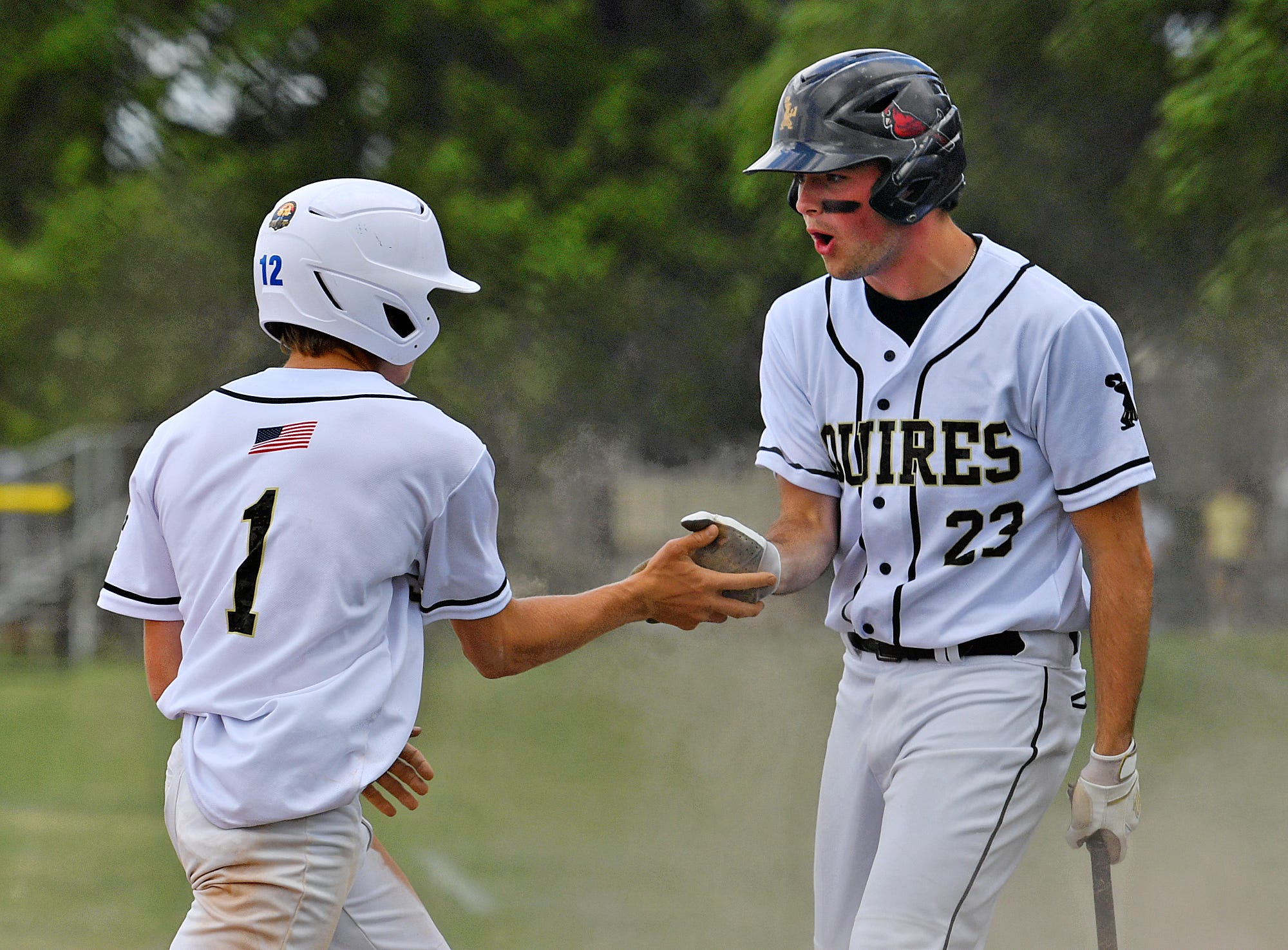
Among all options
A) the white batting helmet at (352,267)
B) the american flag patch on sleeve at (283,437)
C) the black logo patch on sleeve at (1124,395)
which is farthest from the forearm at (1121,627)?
the american flag patch on sleeve at (283,437)

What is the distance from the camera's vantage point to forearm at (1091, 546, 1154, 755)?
3.22m

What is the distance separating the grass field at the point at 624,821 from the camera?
6438 mm

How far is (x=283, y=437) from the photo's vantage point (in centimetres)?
282

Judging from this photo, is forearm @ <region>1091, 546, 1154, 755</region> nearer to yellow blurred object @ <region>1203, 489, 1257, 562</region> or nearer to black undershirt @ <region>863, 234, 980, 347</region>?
black undershirt @ <region>863, 234, 980, 347</region>

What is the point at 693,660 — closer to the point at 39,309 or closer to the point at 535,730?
the point at 535,730

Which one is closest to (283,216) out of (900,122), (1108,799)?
(900,122)

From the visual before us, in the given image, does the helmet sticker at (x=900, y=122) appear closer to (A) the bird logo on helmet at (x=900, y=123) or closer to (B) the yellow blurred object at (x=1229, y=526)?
(A) the bird logo on helmet at (x=900, y=123)

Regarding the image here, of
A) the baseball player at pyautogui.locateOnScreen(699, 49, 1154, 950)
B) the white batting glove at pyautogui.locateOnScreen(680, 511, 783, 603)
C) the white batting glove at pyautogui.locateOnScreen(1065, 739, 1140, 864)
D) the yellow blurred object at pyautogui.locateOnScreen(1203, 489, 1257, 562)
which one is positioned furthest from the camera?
the yellow blurred object at pyautogui.locateOnScreen(1203, 489, 1257, 562)

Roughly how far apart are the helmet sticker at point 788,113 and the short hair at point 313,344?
108cm

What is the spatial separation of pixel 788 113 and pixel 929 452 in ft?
2.69

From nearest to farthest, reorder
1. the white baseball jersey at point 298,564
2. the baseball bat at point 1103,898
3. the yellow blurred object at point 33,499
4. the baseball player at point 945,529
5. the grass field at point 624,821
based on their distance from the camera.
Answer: the white baseball jersey at point 298,564, the baseball player at point 945,529, the baseball bat at point 1103,898, the grass field at point 624,821, the yellow blurred object at point 33,499

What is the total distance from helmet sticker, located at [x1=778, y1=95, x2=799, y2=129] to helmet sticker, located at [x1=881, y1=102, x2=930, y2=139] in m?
0.20

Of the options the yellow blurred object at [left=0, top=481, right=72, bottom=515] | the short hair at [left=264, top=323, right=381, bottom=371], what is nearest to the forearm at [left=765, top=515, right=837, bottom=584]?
the short hair at [left=264, top=323, right=381, bottom=371]

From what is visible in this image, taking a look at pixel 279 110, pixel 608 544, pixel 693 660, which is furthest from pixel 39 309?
pixel 693 660
